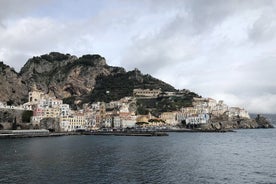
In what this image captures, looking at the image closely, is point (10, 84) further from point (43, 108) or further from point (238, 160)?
point (238, 160)

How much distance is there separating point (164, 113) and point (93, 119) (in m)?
36.9

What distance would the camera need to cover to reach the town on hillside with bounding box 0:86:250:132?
5156 inches

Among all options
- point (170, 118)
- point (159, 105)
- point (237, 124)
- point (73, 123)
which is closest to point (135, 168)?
point (73, 123)

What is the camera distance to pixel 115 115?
15388cm

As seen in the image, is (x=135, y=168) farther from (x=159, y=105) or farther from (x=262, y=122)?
(x=262, y=122)

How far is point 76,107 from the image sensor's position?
186375 mm

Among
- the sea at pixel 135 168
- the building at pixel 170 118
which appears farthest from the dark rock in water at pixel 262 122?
the sea at pixel 135 168

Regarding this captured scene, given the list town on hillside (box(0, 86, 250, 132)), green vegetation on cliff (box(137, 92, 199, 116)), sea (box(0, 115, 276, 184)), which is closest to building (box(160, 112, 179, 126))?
town on hillside (box(0, 86, 250, 132))

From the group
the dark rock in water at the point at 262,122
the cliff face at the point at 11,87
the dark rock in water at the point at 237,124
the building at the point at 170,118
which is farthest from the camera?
the dark rock in water at the point at 262,122

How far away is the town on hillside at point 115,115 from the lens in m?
131

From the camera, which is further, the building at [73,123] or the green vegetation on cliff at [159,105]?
the green vegetation on cliff at [159,105]

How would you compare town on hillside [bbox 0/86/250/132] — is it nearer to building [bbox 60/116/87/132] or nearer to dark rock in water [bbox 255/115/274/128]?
building [bbox 60/116/87/132]

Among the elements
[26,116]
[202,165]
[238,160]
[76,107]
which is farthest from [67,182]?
[76,107]

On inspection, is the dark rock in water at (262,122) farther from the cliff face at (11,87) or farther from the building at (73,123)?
the cliff face at (11,87)
